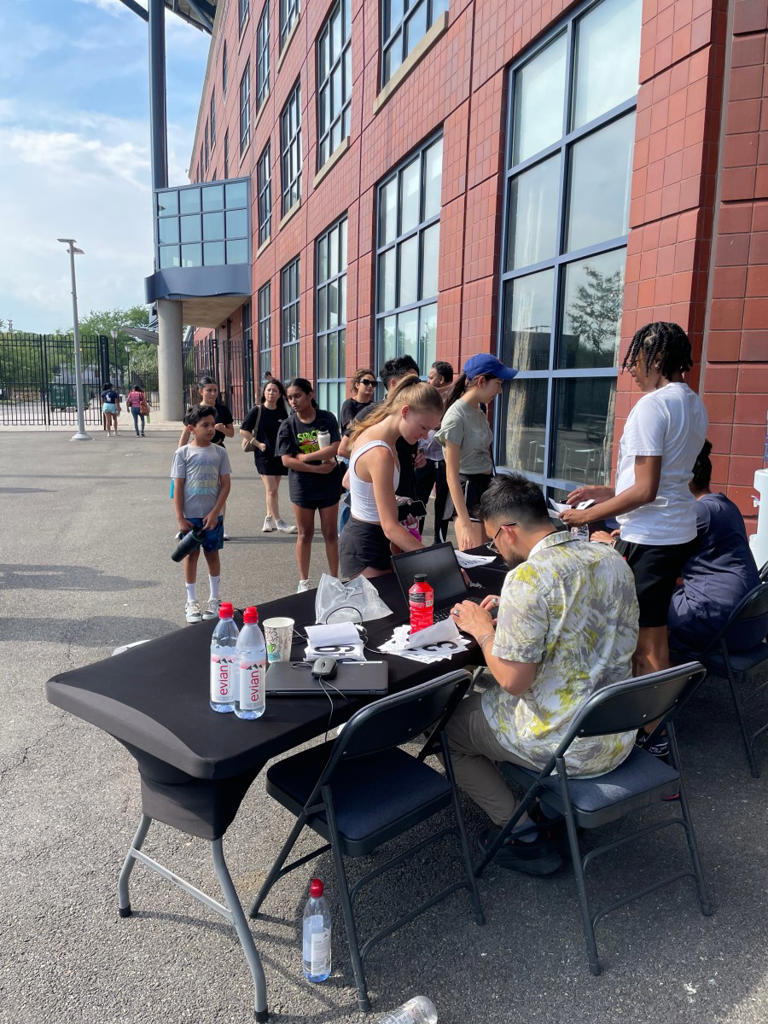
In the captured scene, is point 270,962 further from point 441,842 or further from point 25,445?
point 25,445

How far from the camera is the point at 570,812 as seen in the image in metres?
2.29

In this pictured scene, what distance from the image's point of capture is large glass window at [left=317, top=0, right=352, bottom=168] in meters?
13.4

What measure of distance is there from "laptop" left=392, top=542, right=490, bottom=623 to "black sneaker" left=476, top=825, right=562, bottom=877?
93cm

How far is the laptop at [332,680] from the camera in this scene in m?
2.34

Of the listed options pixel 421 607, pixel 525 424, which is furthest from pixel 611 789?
pixel 525 424

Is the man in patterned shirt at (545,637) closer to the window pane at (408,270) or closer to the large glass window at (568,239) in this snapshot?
the large glass window at (568,239)

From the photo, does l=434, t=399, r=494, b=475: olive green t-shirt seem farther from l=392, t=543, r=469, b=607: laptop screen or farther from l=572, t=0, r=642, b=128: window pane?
l=572, t=0, r=642, b=128: window pane

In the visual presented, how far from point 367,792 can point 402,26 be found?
1144 cm

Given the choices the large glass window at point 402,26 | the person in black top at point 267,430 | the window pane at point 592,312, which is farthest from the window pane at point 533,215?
the large glass window at point 402,26

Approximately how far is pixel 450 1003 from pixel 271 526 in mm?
7215

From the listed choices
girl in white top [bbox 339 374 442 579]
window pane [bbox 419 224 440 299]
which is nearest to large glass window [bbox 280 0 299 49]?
window pane [bbox 419 224 440 299]

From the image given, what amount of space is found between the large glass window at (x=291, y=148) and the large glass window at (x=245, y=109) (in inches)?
257

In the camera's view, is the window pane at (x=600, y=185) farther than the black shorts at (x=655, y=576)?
Yes

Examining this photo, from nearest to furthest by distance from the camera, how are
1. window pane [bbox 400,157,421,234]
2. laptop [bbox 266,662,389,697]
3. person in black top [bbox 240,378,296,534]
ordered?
laptop [bbox 266,662,389,697], person in black top [bbox 240,378,296,534], window pane [bbox 400,157,421,234]
